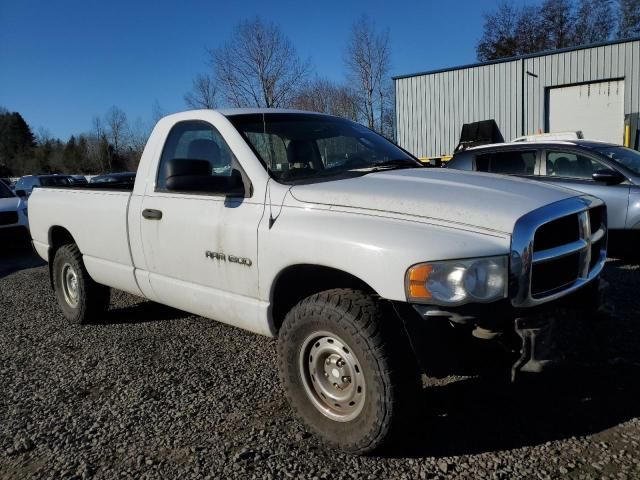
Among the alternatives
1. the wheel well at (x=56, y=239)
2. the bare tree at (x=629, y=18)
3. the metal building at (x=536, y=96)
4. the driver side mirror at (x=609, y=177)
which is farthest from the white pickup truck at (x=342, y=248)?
the bare tree at (x=629, y=18)

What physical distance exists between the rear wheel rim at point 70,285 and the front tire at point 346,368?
3118mm

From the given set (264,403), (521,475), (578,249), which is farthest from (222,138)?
(521,475)

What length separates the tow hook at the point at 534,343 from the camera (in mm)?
2385

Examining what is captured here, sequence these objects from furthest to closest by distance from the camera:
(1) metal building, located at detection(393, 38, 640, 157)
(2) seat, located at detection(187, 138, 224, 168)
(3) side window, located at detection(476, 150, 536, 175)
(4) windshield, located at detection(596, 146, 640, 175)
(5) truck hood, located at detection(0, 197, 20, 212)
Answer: (1) metal building, located at detection(393, 38, 640, 157) < (5) truck hood, located at detection(0, 197, 20, 212) < (3) side window, located at detection(476, 150, 536, 175) < (4) windshield, located at detection(596, 146, 640, 175) < (2) seat, located at detection(187, 138, 224, 168)

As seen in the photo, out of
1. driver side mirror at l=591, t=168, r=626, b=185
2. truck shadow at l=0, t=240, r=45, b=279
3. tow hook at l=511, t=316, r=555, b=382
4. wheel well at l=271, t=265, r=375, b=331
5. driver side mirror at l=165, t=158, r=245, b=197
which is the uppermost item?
driver side mirror at l=165, t=158, r=245, b=197

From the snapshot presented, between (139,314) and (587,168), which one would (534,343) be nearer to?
(139,314)

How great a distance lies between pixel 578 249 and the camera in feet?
8.94

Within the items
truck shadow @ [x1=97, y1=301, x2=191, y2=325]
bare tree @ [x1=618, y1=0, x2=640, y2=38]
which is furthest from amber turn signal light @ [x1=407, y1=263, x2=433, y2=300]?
bare tree @ [x1=618, y1=0, x2=640, y2=38]

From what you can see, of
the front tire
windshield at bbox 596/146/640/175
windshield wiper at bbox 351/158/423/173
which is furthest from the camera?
windshield at bbox 596/146/640/175

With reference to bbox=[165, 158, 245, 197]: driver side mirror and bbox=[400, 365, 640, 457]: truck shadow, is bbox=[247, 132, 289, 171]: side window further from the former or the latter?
bbox=[400, 365, 640, 457]: truck shadow

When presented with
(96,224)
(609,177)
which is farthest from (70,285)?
(609,177)

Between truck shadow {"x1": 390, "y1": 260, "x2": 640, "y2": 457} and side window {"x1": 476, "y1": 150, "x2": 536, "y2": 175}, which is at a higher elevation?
side window {"x1": 476, "y1": 150, "x2": 536, "y2": 175}

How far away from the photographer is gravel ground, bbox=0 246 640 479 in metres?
2.65

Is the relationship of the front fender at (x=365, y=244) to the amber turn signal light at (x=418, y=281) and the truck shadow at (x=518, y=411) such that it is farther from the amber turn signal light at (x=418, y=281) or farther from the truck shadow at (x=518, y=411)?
the truck shadow at (x=518, y=411)
